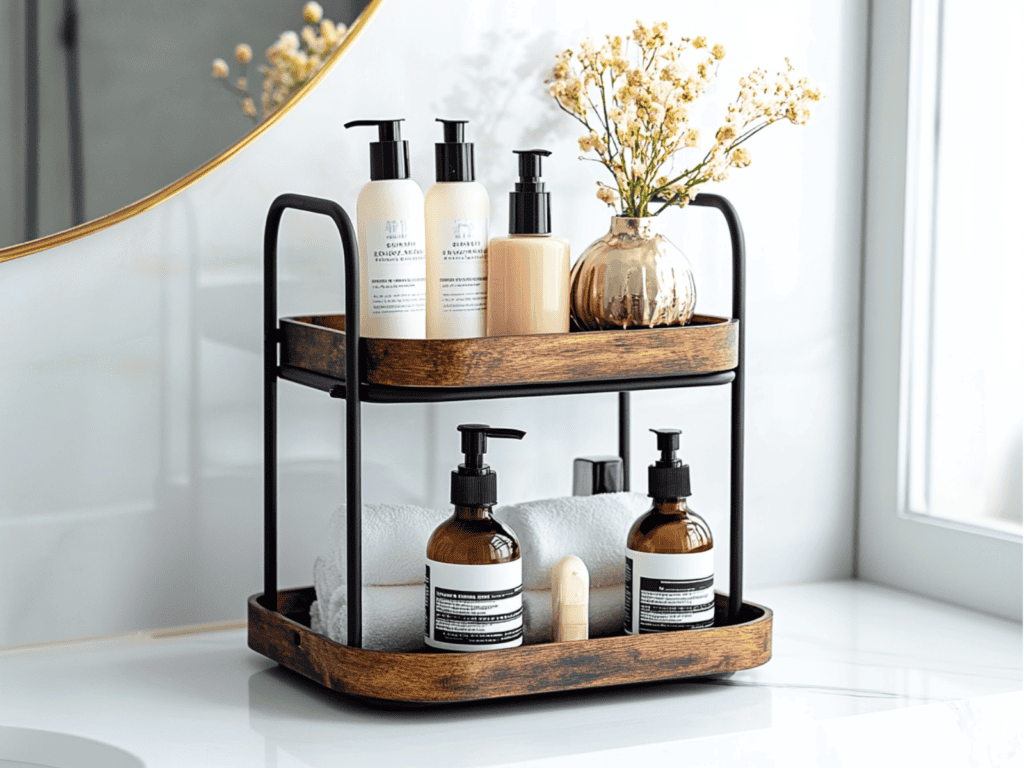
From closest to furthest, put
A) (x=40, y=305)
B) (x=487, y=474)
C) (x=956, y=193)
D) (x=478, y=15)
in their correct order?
1. (x=487, y=474)
2. (x=40, y=305)
3. (x=478, y=15)
4. (x=956, y=193)

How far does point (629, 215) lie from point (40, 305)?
1.52 feet

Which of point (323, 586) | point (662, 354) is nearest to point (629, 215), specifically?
point (662, 354)

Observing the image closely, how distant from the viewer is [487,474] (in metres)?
0.89

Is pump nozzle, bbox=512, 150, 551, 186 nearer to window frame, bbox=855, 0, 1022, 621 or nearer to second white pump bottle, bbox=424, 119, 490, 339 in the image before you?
second white pump bottle, bbox=424, 119, 490, 339

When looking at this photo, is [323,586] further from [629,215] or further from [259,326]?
[629,215]

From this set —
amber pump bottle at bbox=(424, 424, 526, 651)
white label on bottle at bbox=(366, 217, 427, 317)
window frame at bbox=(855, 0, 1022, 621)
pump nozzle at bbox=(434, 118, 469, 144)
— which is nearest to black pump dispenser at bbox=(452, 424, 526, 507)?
amber pump bottle at bbox=(424, 424, 526, 651)

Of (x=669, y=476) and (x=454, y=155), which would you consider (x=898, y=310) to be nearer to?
(x=669, y=476)

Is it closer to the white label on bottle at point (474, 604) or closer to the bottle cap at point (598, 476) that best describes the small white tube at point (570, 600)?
the white label on bottle at point (474, 604)

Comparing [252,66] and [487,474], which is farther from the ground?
[252,66]

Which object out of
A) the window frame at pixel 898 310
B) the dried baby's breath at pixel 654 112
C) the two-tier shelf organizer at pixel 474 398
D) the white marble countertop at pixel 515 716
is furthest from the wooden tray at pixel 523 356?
the window frame at pixel 898 310

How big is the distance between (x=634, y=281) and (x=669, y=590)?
23 centimetres

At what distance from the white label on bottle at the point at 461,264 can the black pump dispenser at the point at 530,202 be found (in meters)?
0.02

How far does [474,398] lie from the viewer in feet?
2.84

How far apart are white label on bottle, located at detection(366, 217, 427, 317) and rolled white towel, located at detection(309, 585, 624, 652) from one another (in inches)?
8.1
